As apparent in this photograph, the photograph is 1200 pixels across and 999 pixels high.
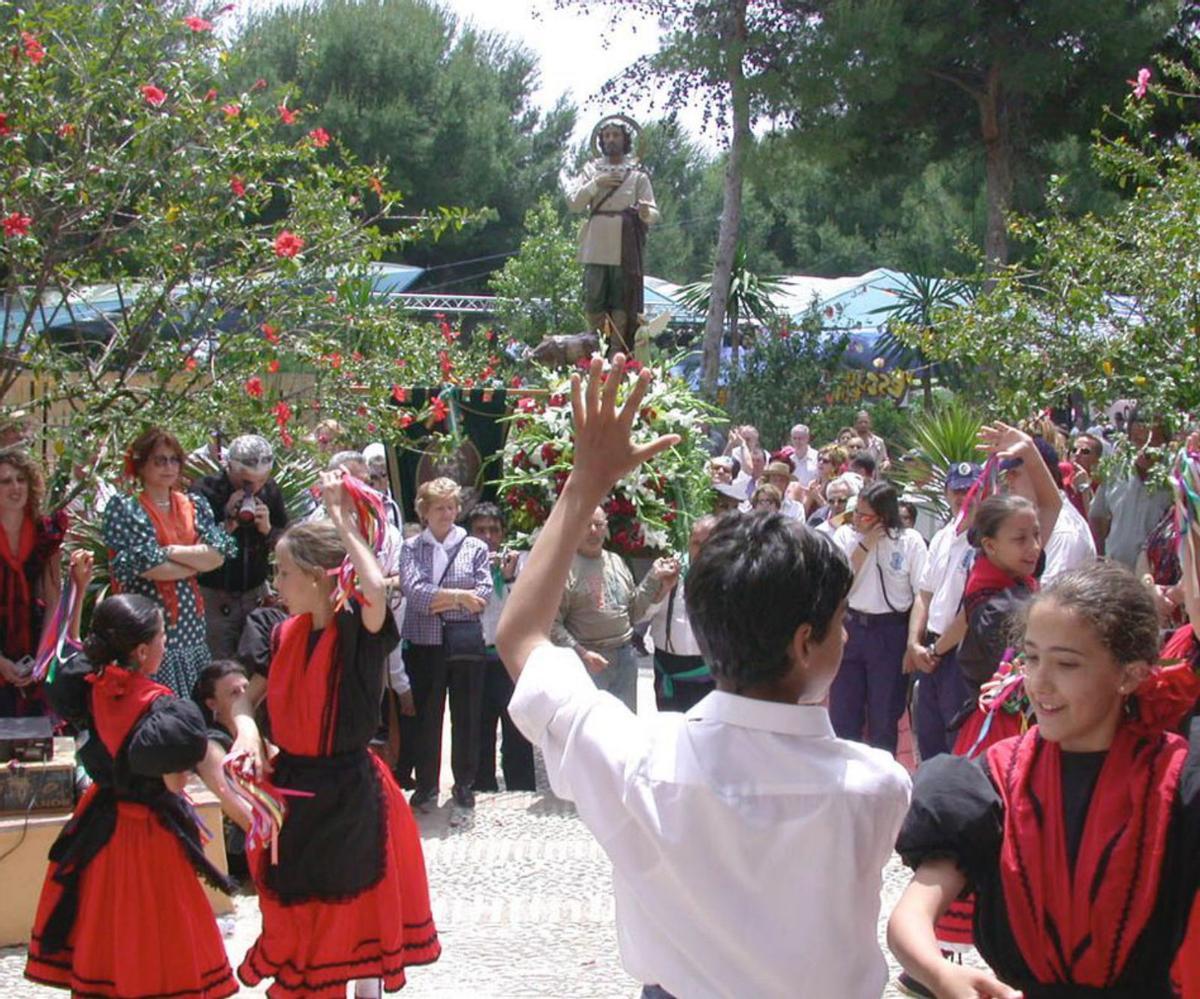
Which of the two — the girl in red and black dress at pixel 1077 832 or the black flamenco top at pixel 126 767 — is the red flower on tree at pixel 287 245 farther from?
the girl in red and black dress at pixel 1077 832

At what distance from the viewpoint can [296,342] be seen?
6562 mm

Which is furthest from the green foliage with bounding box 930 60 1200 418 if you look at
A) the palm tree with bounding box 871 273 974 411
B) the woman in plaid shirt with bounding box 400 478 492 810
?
the palm tree with bounding box 871 273 974 411

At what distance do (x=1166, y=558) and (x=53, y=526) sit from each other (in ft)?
14.4

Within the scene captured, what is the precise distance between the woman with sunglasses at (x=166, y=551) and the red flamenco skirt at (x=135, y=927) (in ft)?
6.61

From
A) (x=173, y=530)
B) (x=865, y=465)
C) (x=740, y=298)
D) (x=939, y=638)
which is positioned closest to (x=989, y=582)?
(x=939, y=638)

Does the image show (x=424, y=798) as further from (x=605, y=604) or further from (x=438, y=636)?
(x=605, y=604)

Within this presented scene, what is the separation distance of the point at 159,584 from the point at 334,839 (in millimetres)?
2530

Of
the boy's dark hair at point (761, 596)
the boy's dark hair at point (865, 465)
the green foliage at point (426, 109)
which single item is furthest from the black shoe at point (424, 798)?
the green foliage at point (426, 109)

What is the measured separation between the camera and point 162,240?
632 cm

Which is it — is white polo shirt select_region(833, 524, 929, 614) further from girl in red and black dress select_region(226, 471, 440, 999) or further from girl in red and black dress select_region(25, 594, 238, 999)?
girl in red and black dress select_region(25, 594, 238, 999)

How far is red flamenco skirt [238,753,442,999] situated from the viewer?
4.52 m

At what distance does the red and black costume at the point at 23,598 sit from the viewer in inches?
249

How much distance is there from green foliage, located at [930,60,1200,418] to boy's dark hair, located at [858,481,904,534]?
1290 mm

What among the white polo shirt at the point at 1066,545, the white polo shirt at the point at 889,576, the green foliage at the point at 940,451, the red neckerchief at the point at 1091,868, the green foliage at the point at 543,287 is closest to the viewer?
the red neckerchief at the point at 1091,868
